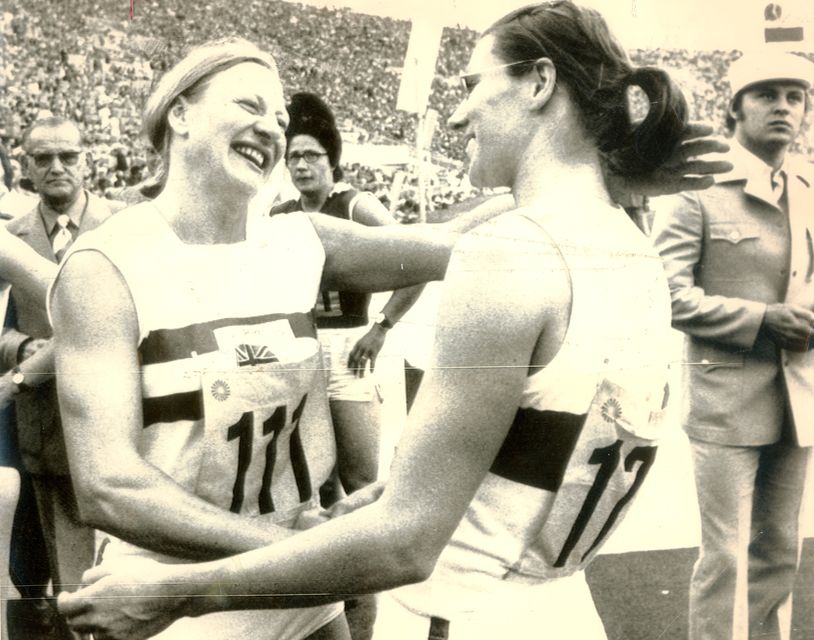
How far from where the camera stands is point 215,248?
2775 mm

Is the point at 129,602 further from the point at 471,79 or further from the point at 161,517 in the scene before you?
the point at 471,79

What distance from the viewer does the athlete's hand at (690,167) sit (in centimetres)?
286

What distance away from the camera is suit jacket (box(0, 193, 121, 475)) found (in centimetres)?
280

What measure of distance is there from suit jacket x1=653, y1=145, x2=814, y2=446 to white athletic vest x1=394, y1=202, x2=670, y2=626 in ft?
0.55

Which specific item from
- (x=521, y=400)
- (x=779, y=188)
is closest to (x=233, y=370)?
(x=521, y=400)

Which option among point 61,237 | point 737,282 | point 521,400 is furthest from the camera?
point 737,282

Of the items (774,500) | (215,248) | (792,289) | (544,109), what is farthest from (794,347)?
(215,248)

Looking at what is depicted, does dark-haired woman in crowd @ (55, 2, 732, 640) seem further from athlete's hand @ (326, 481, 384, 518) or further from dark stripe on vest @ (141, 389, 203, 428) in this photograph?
dark stripe on vest @ (141, 389, 203, 428)

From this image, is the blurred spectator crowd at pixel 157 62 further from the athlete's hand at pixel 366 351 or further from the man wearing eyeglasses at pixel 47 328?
the athlete's hand at pixel 366 351

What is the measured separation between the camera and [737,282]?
2.93 metres

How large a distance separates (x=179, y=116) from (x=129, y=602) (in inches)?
52.4

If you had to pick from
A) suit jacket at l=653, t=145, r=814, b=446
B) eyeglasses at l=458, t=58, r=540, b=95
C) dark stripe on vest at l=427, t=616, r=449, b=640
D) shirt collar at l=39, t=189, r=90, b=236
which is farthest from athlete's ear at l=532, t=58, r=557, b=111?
dark stripe on vest at l=427, t=616, r=449, b=640

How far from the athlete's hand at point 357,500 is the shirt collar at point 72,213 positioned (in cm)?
106

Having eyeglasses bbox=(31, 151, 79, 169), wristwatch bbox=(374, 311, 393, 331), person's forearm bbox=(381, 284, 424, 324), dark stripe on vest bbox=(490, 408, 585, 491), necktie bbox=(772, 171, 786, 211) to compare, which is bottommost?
dark stripe on vest bbox=(490, 408, 585, 491)
